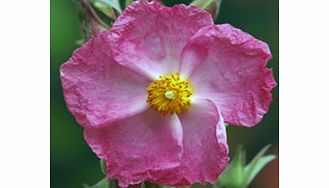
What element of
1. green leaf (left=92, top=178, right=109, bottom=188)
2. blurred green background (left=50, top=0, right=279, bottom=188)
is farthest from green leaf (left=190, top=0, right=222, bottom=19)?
green leaf (left=92, top=178, right=109, bottom=188)

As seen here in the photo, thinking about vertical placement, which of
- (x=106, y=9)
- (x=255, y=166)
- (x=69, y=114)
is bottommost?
(x=255, y=166)

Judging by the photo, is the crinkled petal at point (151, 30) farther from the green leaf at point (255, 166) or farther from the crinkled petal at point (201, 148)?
the green leaf at point (255, 166)

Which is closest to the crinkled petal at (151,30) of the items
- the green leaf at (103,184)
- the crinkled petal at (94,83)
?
the crinkled petal at (94,83)

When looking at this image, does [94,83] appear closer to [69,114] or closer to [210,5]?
[69,114]

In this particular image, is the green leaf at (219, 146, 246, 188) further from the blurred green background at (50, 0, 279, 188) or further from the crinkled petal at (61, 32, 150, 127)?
the crinkled petal at (61, 32, 150, 127)

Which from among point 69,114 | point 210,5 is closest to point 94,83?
point 69,114

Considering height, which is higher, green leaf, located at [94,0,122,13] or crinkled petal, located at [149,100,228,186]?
green leaf, located at [94,0,122,13]
